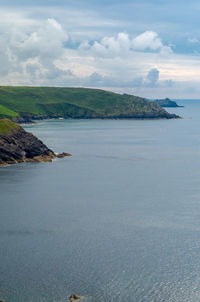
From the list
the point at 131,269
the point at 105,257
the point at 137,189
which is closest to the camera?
the point at 131,269

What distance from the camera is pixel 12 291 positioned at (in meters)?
48.2

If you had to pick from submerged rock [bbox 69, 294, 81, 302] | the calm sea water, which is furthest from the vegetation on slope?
submerged rock [bbox 69, 294, 81, 302]

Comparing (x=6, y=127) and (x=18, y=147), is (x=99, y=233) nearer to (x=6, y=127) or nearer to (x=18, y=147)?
(x=18, y=147)

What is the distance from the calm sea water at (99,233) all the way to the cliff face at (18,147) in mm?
7378

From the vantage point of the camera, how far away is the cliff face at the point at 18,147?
440 feet

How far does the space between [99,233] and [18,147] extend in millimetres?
77336

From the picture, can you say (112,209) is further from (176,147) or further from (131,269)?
(176,147)

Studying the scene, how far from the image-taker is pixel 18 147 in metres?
139

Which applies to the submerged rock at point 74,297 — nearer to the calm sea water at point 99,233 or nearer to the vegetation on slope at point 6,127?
the calm sea water at point 99,233

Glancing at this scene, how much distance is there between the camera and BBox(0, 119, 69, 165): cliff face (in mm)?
134000

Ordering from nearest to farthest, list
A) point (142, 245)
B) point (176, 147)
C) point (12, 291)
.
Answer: point (12, 291)
point (142, 245)
point (176, 147)

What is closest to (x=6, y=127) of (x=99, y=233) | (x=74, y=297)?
(x=99, y=233)

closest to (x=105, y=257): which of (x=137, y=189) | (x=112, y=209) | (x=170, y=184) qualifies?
(x=112, y=209)

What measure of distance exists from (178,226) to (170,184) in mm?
36241
